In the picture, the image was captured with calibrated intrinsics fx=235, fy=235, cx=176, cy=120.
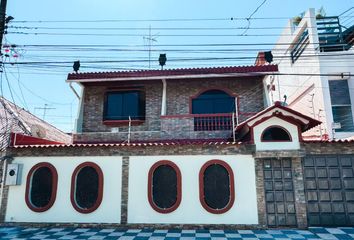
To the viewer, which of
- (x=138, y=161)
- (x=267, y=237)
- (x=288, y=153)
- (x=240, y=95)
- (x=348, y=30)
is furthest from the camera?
(x=348, y=30)

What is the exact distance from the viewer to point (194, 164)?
8477 millimetres

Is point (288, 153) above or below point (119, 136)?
below

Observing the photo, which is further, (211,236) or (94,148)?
(94,148)

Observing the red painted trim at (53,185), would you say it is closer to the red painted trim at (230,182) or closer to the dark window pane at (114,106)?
the dark window pane at (114,106)

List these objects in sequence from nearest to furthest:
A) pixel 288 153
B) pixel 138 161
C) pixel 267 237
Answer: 1. pixel 267 237
2. pixel 288 153
3. pixel 138 161

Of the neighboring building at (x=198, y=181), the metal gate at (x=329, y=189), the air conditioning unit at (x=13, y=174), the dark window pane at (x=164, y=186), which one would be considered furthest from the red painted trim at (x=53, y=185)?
the metal gate at (x=329, y=189)

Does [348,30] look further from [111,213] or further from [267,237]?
A: [111,213]

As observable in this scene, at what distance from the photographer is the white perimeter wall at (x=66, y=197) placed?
27.6ft

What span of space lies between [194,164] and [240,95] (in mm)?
4472

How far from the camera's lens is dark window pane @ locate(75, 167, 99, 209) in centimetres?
863

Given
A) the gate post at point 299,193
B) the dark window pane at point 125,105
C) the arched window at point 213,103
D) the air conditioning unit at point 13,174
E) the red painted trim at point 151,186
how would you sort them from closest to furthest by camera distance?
1. the gate post at point 299,193
2. the red painted trim at point 151,186
3. the air conditioning unit at point 13,174
4. the arched window at point 213,103
5. the dark window pane at point 125,105

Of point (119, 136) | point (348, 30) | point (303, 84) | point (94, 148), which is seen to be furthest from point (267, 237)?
point (348, 30)

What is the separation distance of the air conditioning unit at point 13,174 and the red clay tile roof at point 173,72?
448 centimetres

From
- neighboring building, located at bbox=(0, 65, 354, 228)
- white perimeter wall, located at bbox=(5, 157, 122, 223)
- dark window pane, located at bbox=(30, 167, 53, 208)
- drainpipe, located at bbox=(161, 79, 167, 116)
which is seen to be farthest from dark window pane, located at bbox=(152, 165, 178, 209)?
dark window pane, located at bbox=(30, 167, 53, 208)
